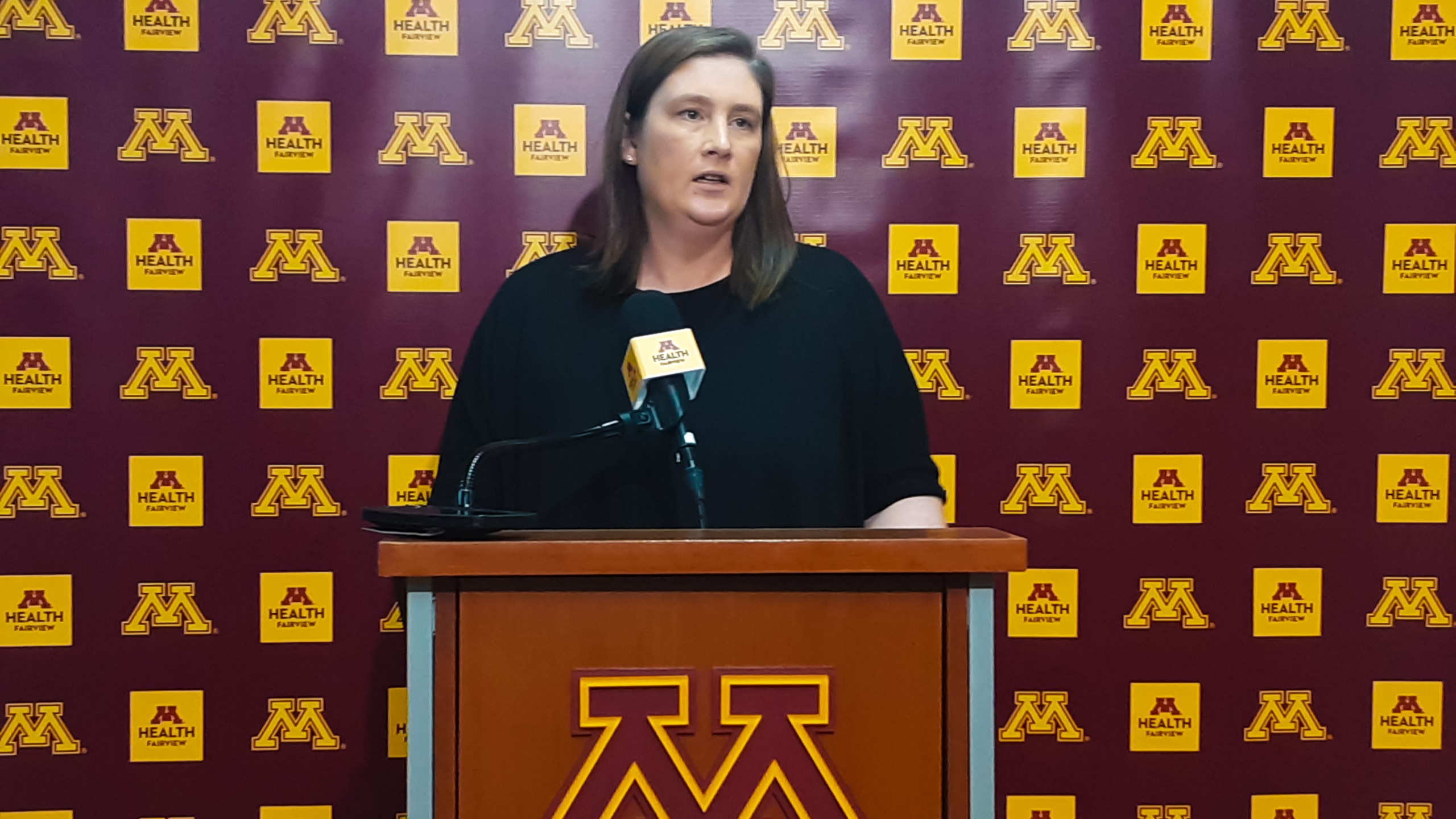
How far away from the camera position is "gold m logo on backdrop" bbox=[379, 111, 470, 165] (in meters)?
2.18

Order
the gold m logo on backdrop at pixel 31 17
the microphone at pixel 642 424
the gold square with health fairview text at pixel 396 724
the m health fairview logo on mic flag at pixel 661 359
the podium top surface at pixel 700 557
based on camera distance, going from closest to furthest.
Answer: the podium top surface at pixel 700 557 → the microphone at pixel 642 424 → the m health fairview logo on mic flag at pixel 661 359 → the gold m logo on backdrop at pixel 31 17 → the gold square with health fairview text at pixel 396 724

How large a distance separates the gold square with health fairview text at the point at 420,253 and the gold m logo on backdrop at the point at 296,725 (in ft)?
3.15

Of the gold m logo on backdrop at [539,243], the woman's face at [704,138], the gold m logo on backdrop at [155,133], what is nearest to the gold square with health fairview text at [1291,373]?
the woman's face at [704,138]

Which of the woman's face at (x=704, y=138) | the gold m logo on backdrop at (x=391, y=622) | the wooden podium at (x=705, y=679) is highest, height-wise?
the woman's face at (x=704, y=138)

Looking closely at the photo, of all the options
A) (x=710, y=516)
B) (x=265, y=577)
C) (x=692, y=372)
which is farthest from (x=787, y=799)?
(x=265, y=577)

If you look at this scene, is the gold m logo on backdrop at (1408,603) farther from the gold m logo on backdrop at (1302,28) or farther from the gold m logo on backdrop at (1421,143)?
the gold m logo on backdrop at (1302,28)

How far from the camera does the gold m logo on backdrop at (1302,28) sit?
225 centimetres

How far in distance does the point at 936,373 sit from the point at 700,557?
1.30m

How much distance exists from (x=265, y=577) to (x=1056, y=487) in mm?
1817

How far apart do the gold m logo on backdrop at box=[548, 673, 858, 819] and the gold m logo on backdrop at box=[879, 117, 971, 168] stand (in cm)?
A: 145

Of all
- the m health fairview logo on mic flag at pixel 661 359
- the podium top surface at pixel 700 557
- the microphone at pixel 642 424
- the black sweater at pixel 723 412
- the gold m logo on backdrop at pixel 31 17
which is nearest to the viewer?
the podium top surface at pixel 700 557

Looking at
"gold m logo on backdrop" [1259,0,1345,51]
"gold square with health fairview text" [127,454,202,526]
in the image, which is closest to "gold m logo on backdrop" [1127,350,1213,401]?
"gold m logo on backdrop" [1259,0,1345,51]

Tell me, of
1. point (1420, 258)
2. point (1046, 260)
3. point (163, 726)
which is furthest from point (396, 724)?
point (1420, 258)

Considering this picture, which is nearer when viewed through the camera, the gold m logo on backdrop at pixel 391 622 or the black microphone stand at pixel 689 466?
the black microphone stand at pixel 689 466
